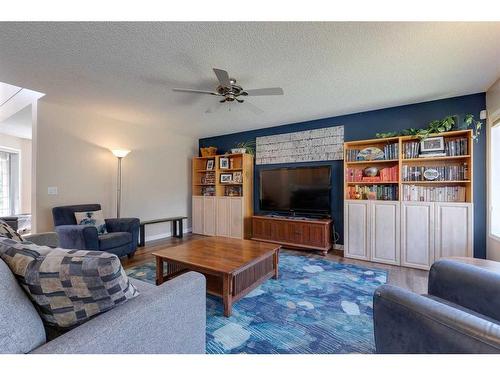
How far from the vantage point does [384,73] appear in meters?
2.36

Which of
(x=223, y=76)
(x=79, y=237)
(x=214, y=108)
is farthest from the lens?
(x=214, y=108)

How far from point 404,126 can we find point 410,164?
610mm

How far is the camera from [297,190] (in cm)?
404

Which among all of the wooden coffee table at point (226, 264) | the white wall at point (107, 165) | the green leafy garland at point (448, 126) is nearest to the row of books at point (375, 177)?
the green leafy garland at point (448, 126)

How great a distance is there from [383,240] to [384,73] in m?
2.19

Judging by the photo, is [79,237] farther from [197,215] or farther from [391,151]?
[391,151]

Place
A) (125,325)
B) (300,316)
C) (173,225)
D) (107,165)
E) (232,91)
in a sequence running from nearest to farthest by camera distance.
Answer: (125,325) → (300,316) → (232,91) → (107,165) → (173,225)

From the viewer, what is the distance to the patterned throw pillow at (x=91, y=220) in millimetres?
3168

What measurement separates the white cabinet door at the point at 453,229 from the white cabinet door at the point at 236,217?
3.10 metres

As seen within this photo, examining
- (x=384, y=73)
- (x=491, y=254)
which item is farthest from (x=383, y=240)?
(x=384, y=73)

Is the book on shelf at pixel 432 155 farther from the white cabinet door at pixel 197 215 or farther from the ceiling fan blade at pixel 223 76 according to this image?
the white cabinet door at pixel 197 215

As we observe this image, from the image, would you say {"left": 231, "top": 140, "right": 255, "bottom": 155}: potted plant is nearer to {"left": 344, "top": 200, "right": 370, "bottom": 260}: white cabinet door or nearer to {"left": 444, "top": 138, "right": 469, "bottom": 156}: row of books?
{"left": 344, "top": 200, "right": 370, "bottom": 260}: white cabinet door

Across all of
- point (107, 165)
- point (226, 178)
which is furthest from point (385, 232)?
point (107, 165)
